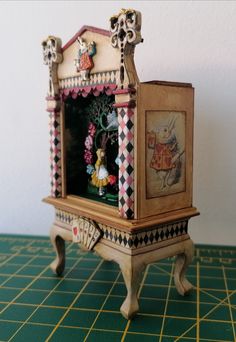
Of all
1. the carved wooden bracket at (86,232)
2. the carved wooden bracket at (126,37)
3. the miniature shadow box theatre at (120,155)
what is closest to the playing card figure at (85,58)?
the miniature shadow box theatre at (120,155)

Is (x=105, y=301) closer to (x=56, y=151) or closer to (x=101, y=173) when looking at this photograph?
(x=101, y=173)

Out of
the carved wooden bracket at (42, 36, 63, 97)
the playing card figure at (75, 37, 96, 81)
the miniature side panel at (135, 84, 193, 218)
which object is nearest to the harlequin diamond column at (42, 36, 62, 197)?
the carved wooden bracket at (42, 36, 63, 97)

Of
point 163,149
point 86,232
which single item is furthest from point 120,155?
point 86,232

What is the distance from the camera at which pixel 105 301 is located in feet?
5.99

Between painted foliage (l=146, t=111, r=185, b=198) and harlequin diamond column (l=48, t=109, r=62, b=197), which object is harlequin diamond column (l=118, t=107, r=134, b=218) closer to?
painted foliage (l=146, t=111, r=185, b=198)

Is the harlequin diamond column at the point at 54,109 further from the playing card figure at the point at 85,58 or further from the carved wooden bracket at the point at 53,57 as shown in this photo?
the playing card figure at the point at 85,58

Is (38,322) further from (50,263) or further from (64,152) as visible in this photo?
(64,152)

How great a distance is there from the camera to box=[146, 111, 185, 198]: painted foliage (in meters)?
1.66

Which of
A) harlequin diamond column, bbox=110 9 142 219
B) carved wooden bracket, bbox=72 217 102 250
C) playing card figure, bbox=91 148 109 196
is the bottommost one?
carved wooden bracket, bbox=72 217 102 250

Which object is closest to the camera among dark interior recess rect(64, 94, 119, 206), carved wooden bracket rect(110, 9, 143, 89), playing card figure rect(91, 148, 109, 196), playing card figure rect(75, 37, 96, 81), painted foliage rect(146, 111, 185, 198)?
carved wooden bracket rect(110, 9, 143, 89)

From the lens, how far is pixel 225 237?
2.39 meters

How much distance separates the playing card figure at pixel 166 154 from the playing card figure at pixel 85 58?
0.42m

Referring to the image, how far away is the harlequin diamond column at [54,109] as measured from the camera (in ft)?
6.61

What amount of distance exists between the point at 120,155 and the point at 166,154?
21 centimetres
